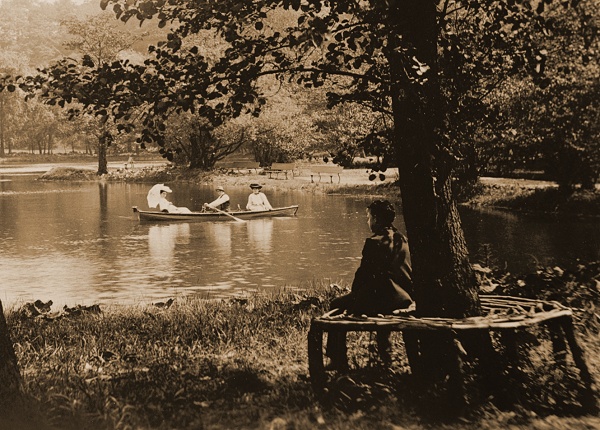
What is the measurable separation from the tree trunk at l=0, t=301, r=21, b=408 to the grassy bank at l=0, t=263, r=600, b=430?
4.4 inches

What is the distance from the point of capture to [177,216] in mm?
29297

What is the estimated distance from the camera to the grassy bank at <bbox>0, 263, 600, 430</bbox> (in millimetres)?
5027

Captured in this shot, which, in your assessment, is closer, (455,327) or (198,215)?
(455,327)

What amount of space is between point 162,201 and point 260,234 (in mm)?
5960

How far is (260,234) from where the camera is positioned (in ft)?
85.4

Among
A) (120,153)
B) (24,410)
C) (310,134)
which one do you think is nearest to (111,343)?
(24,410)

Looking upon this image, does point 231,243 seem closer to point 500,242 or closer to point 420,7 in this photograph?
point 500,242

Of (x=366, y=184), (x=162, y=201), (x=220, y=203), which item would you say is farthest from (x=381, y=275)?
(x=366, y=184)

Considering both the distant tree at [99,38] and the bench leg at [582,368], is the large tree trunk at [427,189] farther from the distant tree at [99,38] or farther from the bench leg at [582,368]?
the distant tree at [99,38]

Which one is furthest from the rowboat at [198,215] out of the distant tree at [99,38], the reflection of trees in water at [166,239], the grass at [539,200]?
the distant tree at [99,38]

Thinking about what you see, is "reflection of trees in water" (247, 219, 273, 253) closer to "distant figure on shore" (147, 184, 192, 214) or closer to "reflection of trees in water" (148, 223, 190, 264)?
"reflection of trees in water" (148, 223, 190, 264)

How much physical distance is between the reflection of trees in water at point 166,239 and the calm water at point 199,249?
0.11 feet

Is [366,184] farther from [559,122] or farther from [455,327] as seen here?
[455,327]

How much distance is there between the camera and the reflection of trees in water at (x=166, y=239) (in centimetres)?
2142
